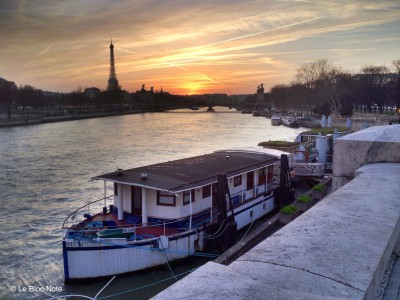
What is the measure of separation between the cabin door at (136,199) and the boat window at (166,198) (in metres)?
0.94

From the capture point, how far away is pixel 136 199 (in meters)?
14.3

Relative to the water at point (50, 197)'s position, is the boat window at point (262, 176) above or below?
above

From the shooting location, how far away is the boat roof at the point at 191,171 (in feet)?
43.3

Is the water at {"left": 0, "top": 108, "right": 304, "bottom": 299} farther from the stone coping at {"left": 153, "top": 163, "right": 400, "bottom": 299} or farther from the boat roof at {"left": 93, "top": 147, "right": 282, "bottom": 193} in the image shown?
the stone coping at {"left": 153, "top": 163, "right": 400, "bottom": 299}

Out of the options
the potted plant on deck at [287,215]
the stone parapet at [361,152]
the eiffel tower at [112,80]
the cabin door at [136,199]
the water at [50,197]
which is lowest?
the water at [50,197]

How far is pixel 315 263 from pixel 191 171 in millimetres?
11850

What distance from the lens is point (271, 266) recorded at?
3080 mm

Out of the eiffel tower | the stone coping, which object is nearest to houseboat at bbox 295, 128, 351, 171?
the stone coping

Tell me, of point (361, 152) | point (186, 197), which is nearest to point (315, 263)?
point (361, 152)

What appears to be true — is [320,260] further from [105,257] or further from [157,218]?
[157,218]

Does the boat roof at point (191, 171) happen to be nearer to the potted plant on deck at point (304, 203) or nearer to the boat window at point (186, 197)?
the boat window at point (186, 197)

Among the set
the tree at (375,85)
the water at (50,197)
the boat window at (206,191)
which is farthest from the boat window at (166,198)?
the tree at (375,85)

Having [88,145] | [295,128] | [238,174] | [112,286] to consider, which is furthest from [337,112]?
[112,286]

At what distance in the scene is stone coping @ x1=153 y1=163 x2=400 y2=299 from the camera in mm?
2729
